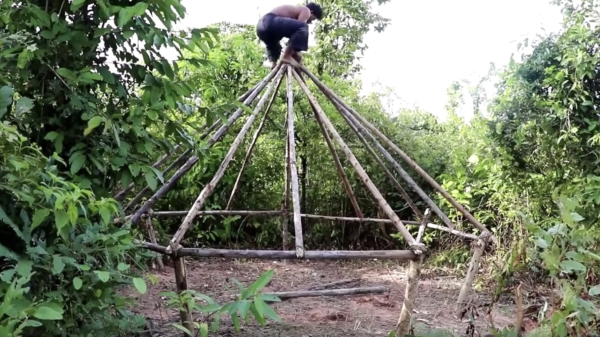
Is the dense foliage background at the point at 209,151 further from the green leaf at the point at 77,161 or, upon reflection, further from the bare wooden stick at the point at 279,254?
the bare wooden stick at the point at 279,254

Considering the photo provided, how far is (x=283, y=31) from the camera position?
15.2 feet

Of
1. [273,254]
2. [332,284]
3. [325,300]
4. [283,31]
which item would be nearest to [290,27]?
[283,31]

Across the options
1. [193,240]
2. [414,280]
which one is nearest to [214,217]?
[193,240]

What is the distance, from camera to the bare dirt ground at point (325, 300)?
4.25 metres

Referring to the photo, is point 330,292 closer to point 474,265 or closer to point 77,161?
point 474,265

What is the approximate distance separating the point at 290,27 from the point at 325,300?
2.67m

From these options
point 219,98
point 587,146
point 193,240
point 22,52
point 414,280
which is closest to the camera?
point 22,52

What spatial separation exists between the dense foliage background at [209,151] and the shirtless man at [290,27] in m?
0.86

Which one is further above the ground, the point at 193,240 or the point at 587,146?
the point at 587,146

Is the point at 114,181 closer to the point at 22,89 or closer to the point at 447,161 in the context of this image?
the point at 22,89

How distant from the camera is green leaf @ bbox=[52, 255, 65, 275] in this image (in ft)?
5.82

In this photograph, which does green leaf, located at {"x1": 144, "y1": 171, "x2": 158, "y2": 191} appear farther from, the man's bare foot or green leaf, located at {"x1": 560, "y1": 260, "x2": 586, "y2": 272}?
the man's bare foot

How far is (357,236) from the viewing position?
7.45 metres

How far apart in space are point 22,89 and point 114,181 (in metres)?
0.57
